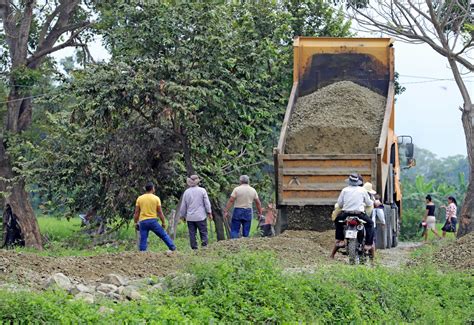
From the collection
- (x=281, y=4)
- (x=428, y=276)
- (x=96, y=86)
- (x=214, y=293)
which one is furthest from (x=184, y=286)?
(x=281, y=4)

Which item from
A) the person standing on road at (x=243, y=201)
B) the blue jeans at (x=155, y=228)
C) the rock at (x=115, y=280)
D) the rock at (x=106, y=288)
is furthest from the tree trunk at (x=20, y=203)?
the rock at (x=106, y=288)

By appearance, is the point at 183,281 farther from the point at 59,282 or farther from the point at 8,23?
the point at 8,23

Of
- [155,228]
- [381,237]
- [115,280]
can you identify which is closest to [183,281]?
[115,280]

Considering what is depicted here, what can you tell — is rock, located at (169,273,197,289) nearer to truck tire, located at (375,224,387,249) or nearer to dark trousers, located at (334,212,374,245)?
dark trousers, located at (334,212,374,245)

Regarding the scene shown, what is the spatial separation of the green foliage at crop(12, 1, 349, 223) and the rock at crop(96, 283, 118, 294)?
10.7 meters

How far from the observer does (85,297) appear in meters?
9.66

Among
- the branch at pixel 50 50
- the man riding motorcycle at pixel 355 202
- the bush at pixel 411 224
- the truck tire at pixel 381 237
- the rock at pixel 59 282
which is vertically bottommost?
the bush at pixel 411 224

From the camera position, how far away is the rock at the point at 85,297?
9.40m

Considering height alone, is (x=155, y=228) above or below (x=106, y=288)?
above

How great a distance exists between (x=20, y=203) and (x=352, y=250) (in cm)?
1738

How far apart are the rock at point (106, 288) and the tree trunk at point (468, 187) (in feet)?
50.8

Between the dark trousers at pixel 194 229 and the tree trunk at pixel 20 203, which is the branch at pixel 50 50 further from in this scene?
the dark trousers at pixel 194 229

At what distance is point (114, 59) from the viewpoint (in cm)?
2344

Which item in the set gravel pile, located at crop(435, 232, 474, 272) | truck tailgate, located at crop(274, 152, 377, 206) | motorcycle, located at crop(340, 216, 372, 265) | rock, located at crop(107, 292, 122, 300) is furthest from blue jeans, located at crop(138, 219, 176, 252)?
rock, located at crop(107, 292, 122, 300)
